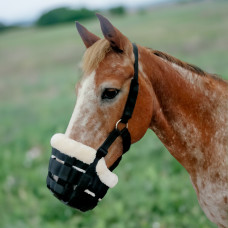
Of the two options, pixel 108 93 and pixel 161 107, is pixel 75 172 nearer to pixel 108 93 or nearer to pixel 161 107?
pixel 108 93

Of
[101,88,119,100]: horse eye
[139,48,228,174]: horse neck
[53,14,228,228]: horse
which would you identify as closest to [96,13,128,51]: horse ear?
[53,14,228,228]: horse

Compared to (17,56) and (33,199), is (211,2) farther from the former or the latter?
(33,199)

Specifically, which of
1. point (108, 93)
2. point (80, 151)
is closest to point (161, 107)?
point (108, 93)

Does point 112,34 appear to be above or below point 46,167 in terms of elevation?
above

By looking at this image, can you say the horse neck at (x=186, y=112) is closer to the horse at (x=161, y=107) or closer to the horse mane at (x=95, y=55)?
the horse at (x=161, y=107)

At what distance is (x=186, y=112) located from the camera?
2570 mm

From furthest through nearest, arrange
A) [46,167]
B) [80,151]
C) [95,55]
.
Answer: [46,167], [95,55], [80,151]

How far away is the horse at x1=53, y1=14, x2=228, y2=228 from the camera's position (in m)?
2.23

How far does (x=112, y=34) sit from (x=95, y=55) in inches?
8.3

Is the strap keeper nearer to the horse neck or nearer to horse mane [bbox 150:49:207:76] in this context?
the horse neck

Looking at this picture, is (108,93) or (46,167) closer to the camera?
(108,93)

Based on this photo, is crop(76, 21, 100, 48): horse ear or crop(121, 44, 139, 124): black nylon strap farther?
crop(76, 21, 100, 48): horse ear

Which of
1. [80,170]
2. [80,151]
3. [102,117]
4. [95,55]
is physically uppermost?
[95,55]

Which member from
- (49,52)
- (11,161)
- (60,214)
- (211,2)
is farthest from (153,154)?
(211,2)
